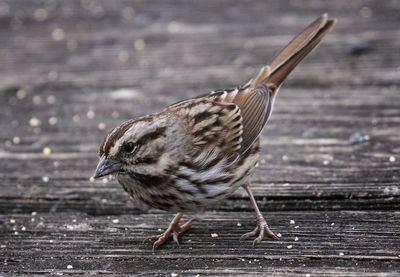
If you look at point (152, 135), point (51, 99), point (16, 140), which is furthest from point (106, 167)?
point (51, 99)

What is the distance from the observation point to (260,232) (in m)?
2.97

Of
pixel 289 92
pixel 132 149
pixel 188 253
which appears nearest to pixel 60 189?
pixel 132 149

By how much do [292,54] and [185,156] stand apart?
1237 millimetres

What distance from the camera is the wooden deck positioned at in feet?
Answer: 9.55

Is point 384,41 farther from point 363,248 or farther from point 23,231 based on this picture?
point 23,231

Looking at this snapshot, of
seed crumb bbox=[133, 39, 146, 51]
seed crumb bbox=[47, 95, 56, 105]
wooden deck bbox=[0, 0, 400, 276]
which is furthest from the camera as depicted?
seed crumb bbox=[133, 39, 146, 51]

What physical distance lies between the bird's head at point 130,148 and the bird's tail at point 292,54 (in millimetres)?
1165

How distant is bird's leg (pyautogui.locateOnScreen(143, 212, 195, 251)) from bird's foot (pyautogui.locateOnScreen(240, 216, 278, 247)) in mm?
313

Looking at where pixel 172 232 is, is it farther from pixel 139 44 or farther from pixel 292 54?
pixel 139 44

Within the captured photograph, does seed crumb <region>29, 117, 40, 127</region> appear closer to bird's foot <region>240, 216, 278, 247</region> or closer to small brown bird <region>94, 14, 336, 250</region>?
small brown bird <region>94, 14, 336, 250</region>

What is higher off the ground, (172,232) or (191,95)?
(191,95)

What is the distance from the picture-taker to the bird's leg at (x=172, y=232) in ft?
9.91

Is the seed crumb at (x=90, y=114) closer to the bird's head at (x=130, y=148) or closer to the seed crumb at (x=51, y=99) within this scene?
the seed crumb at (x=51, y=99)

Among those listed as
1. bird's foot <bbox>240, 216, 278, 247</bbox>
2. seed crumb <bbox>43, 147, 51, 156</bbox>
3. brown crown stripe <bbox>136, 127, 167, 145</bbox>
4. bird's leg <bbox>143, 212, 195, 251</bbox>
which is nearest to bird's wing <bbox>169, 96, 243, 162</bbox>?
brown crown stripe <bbox>136, 127, 167, 145</bbox>
